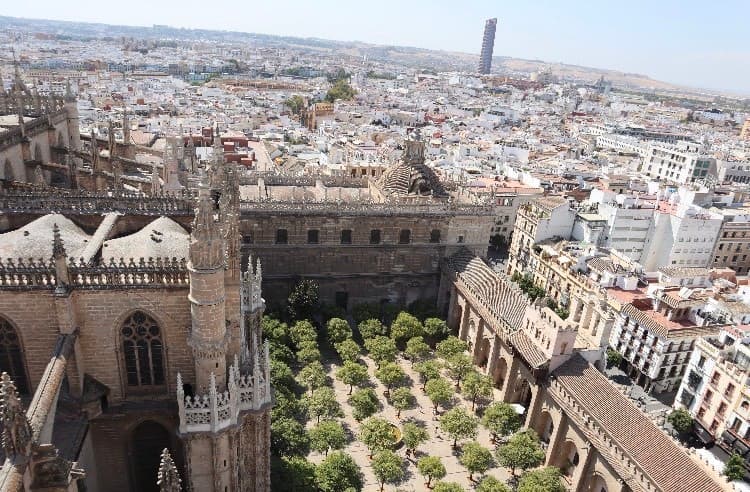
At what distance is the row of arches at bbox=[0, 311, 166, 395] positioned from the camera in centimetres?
1664

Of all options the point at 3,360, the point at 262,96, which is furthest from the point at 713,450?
the point at 262,96

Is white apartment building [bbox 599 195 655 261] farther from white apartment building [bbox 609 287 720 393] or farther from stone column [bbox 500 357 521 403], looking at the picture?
stone column [bbox 500 357 521 403]

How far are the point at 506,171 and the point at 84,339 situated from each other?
74931 mm

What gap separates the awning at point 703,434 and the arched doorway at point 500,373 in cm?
1296

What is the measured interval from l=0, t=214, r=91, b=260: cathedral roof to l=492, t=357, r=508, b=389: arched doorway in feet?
93.4

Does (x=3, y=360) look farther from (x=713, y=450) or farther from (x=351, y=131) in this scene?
(x=351, y=131)

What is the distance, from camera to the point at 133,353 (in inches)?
691

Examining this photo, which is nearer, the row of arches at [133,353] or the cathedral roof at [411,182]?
the row of arches at [133,353]

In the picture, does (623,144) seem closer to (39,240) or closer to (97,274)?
(39,240)

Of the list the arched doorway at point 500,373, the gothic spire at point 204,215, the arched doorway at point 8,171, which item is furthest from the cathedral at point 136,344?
the arched doorway at point 500,373

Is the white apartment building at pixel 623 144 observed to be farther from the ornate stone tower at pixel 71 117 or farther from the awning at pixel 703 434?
the ornate stone tower at pixel 71 117

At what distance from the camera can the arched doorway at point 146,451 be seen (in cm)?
1866

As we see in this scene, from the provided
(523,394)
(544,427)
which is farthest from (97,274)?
(523,394)

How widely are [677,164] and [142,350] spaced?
111866mm
